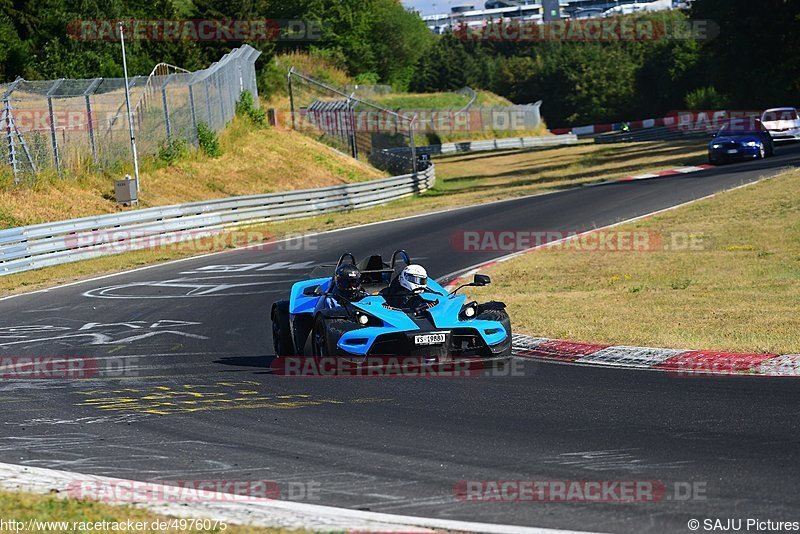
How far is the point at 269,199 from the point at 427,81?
77.9 meters

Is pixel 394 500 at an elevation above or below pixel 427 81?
below

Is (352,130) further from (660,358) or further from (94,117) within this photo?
(660,358)

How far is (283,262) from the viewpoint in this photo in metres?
23.8

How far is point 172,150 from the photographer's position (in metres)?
38.1

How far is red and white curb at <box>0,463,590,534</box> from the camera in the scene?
19.6 ft

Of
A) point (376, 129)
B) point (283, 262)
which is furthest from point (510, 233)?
point (376, 129)

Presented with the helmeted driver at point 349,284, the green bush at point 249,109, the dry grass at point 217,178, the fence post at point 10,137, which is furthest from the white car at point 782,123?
the helmeted driver at point 349,284

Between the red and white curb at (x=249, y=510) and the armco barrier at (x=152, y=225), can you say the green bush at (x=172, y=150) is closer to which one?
the armco barrier at (x=152, y=225)

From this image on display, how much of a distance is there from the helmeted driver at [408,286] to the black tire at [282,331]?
1.37 m

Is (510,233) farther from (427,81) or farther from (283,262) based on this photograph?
(427,81)

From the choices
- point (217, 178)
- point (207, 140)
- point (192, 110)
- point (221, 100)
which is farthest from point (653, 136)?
point (192, 110)

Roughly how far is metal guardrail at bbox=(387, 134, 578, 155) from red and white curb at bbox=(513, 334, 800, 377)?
6199cm

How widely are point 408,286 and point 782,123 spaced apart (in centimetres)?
3462

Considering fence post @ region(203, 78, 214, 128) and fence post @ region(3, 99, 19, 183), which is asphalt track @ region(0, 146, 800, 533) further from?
fence post @ region(203, 78, 214, 128)
